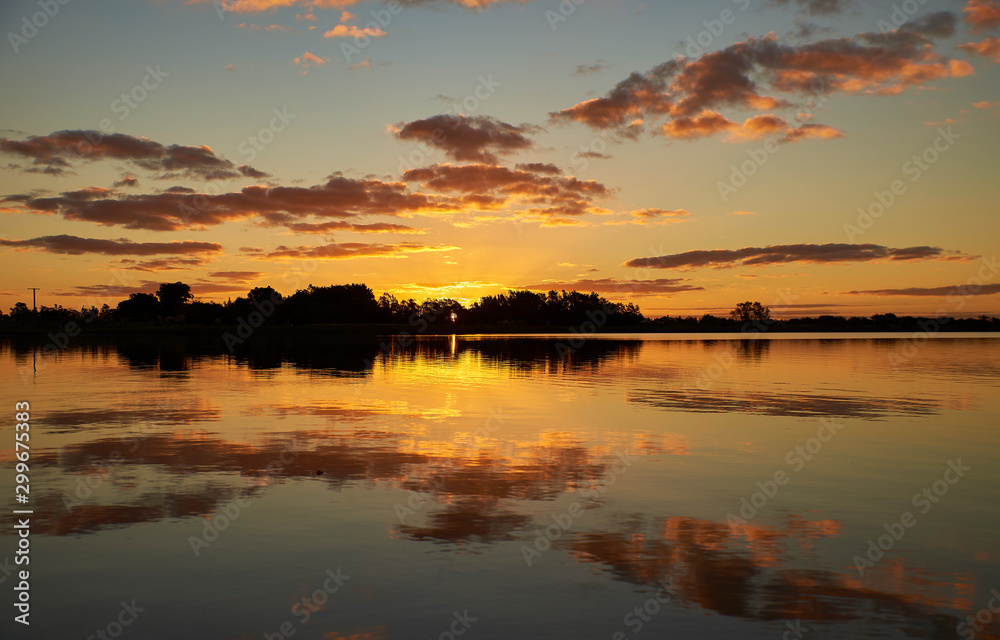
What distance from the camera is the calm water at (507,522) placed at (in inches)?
387

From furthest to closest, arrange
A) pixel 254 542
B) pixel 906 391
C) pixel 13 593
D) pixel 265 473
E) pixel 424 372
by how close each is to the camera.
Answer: pixel 424 372 → pixel 906 391 → pixel 265 473 → pixel 254 542 → pixel 13 593

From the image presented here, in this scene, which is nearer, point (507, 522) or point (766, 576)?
point (766, 576)

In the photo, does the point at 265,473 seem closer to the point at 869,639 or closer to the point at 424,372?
the point at 869,639

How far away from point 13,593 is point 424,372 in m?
43.4

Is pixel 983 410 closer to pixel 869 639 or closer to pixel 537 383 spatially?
pixel 537 383

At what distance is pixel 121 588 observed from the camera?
10.6 m

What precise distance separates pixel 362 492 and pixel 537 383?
27.8m

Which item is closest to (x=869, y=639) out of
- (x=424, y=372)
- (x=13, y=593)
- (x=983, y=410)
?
(x=13, y=593)

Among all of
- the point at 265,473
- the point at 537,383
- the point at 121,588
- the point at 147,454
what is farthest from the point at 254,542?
the point at 537,383

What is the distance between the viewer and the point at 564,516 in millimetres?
14422

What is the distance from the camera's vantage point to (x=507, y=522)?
1388cm

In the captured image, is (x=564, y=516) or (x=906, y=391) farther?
(x=906, y=391)

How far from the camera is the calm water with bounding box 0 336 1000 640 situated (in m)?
9.83

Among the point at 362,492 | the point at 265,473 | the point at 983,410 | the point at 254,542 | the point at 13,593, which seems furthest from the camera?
the point at 983,410
